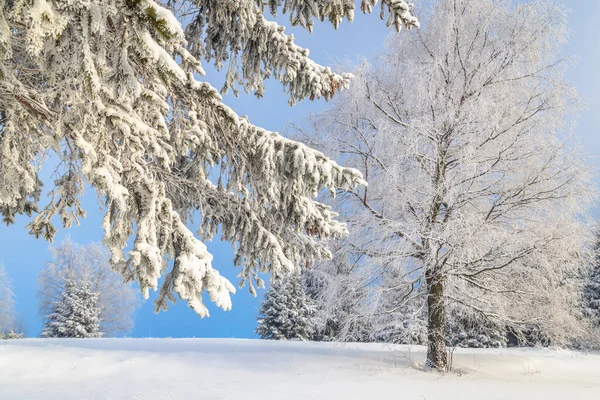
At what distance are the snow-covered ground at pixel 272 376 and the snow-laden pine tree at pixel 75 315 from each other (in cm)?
1133

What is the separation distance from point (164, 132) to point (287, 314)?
57.6 feet

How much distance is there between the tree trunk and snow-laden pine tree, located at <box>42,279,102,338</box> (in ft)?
58.6

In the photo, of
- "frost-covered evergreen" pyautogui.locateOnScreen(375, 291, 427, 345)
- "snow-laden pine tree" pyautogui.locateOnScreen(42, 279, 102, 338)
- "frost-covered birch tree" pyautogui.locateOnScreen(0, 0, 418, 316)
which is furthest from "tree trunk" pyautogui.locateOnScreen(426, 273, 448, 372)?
"snow-laden pine tree" pyautogui.locateOnScreen(42, 279, 102, 338)

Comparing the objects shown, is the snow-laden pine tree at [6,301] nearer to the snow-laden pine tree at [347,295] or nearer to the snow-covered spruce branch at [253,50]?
the snow-laden pine tree at [347,295]

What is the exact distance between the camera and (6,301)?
2375 cm

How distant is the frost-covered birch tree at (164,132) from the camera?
8.18 ft

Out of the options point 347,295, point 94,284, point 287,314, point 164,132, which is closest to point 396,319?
point 347,295

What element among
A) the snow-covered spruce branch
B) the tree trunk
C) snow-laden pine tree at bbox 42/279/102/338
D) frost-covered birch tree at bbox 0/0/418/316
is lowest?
snow-laden pine tree at bbox 42/279/102/338

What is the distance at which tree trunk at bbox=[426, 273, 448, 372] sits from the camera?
803cm

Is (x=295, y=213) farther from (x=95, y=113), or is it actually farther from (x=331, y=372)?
(x=331, y=372)

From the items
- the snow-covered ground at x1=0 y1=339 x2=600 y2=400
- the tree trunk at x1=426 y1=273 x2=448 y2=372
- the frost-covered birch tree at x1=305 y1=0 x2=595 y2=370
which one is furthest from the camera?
the tree trunk at x1=426 y1=273 x2=448 y2=372

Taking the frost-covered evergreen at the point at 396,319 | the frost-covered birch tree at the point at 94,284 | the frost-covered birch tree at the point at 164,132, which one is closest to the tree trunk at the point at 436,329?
the frost-covered evergreen at the point at 396,319

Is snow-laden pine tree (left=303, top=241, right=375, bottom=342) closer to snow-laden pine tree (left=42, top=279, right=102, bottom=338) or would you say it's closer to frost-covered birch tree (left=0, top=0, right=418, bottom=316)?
frost-covered birch tree (left=0, top=0, right=418, bottom=316)

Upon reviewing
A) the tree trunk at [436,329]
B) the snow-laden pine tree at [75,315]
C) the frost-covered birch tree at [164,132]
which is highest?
the frost-covered birch tree at [164,132]
